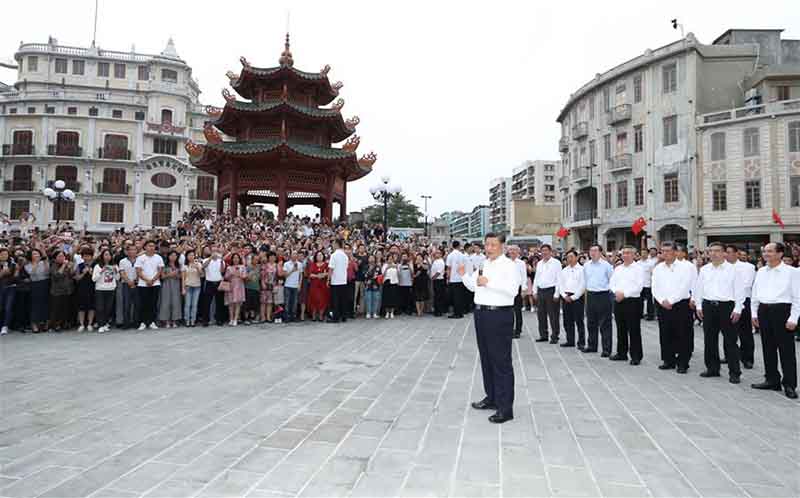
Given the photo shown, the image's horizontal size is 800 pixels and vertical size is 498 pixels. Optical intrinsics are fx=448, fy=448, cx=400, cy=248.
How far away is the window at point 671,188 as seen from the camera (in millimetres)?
31266

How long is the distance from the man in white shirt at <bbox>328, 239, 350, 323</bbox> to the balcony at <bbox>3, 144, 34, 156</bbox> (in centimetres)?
4533

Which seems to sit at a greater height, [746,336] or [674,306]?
[674,306]

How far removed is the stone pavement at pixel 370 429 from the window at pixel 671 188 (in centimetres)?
2851

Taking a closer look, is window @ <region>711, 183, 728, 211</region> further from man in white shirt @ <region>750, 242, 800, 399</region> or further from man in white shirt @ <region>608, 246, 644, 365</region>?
man in white shirt @ <region>750, 242, 800, 399</region>

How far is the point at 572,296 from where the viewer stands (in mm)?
8758

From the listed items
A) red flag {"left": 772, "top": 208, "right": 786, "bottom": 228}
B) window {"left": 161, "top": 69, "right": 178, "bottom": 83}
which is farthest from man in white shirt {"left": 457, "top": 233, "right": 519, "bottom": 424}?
window {"left": 161, "top": 69, "right": 178, "bottom": 83}

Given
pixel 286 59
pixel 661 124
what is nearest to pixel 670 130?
pixel 661 124

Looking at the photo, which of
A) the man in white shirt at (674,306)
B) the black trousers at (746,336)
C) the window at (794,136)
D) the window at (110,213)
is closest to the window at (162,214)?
the window at (110,213)

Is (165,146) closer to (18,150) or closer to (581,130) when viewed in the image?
(18,150)

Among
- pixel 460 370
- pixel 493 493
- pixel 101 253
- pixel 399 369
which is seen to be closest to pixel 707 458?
pixel 493 493

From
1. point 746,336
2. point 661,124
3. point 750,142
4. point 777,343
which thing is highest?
point 661,124

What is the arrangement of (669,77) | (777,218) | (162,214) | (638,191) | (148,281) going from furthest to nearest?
1. (162,214)
2. (638,191)
3. (669,77)
4. (777,218)
5. (148,281)

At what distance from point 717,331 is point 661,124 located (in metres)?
31.0

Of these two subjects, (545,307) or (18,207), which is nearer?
(545,307)
